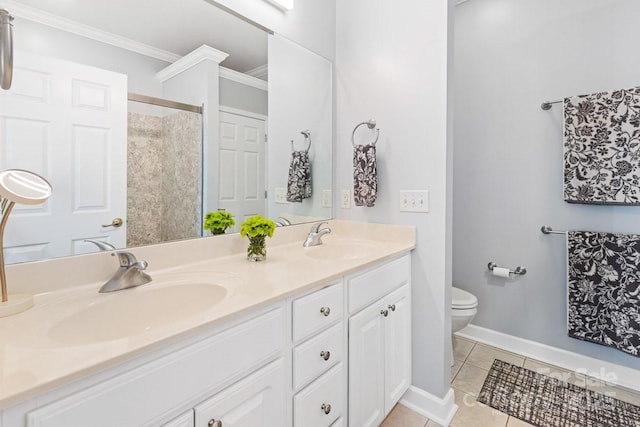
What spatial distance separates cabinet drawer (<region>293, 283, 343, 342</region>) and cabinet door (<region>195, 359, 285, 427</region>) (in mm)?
124

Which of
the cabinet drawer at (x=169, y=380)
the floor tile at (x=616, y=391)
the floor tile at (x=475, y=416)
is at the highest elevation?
the cabinet drawer at (x=169, y=380)

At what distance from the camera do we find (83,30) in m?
0.98

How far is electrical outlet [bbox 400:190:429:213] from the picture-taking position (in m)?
1.60

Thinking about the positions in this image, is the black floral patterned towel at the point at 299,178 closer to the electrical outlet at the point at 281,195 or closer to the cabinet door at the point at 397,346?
the electrical outlet at the point at 281,195

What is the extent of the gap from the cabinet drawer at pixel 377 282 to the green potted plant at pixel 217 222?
607 millimetres

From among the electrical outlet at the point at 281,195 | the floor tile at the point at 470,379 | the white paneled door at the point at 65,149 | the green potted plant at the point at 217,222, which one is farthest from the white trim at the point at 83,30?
the floor tile at the point at 470,379

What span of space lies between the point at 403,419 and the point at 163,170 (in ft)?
5.36

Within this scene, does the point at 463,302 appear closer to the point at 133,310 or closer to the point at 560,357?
the point at 560,357

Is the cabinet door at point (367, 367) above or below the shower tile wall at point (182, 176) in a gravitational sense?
below

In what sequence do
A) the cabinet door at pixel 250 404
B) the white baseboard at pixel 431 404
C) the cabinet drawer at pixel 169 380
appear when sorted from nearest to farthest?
1. the cabinet drawer at pixel 169 380
2. the cabinet door at pixel 250 404
3. the white baseboard at pixel 431 404

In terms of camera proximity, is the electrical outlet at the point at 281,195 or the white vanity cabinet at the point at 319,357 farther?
the electrical outlet at the point at 281,195

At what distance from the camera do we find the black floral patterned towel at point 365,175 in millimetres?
1721

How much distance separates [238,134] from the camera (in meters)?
1.47

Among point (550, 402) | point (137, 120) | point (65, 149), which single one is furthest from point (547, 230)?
point (65, 149)
